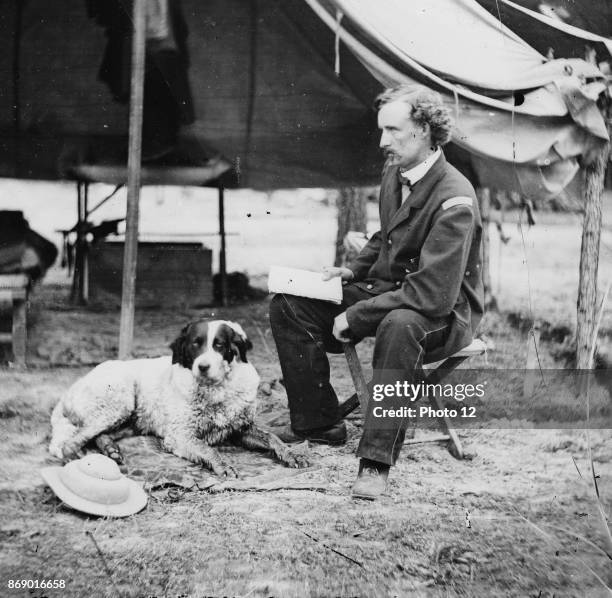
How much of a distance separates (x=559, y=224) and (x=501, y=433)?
40.4 inches

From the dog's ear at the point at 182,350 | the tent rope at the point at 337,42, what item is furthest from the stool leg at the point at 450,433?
the tent rope at the point at 337,42

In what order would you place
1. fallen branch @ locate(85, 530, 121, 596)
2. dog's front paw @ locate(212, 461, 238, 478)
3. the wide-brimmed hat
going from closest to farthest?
fallen branch @ locate(85, 530, 121, 596) < the wide-brimmed hat < dog's front paw @ locate(212, 461, 238, 478)

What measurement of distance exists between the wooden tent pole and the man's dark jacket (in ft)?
3.49

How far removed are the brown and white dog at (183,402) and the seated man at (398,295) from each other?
0.23 metres

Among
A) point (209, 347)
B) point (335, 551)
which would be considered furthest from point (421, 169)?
point (335, 551)

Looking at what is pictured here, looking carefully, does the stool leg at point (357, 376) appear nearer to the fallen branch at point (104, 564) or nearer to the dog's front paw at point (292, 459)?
the dog's front paw at point (292, 459)

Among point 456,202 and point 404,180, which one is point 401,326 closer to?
point 456,202

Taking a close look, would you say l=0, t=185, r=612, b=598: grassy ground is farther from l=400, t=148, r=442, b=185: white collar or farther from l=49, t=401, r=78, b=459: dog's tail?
l=400, t=148, r=442, b=185: white collar

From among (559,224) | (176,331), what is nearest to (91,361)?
(176,331)

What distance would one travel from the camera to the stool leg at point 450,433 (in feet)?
10.8

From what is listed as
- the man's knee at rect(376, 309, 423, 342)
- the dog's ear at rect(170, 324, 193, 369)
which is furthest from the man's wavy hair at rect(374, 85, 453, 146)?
the dog's ear at rect(170, 324, 193, 369)

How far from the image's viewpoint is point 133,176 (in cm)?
346

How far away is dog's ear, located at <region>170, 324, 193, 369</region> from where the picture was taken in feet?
10.6

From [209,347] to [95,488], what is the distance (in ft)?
2.50
